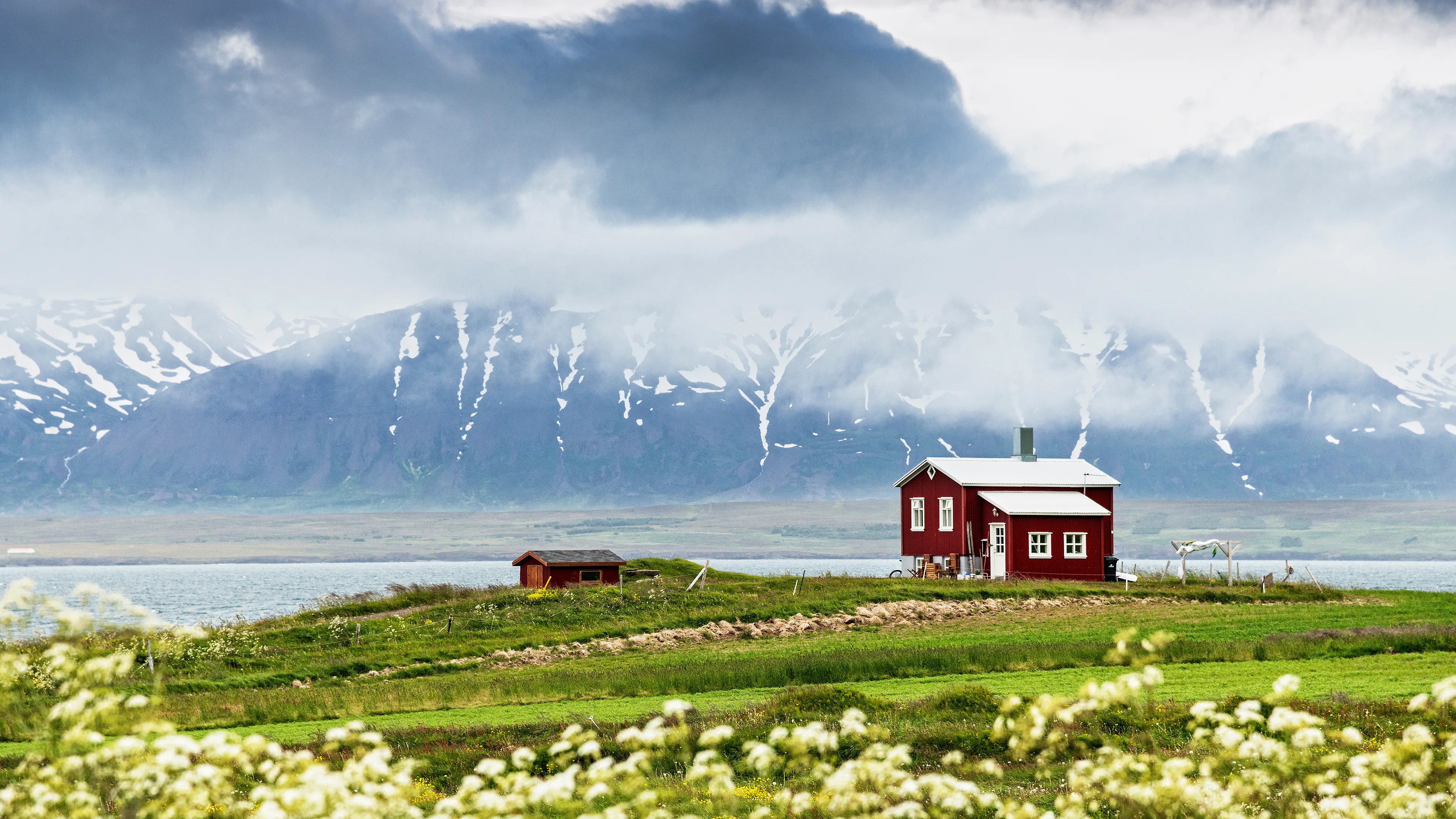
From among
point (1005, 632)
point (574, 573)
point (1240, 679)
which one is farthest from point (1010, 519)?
point (1240, 679)

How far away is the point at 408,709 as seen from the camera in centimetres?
2706

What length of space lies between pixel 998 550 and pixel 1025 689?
44.1 metres

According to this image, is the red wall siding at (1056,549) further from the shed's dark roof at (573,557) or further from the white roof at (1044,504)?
the shed's dark roof at (573,557)

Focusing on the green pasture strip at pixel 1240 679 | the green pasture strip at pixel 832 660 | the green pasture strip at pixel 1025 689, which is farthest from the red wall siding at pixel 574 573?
the green pasture strip at pixel 1240 679

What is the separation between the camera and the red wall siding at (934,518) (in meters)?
71.8

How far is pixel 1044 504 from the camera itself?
6994 cm

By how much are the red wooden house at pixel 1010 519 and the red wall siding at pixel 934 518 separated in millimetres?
64

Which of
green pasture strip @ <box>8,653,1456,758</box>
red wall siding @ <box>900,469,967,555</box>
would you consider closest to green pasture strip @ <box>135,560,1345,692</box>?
red wall siding @ <box>900,469,967,555</box>

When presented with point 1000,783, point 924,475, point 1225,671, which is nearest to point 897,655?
point 1225,671

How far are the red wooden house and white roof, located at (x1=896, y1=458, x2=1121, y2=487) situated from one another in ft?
0.22

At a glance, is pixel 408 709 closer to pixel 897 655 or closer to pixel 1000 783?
pixel 897 655

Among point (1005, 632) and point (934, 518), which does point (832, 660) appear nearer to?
point (1005, 632)

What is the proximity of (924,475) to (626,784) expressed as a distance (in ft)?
229

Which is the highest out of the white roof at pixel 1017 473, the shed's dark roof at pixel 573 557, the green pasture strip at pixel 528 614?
the white roof at pixel 1017 473
